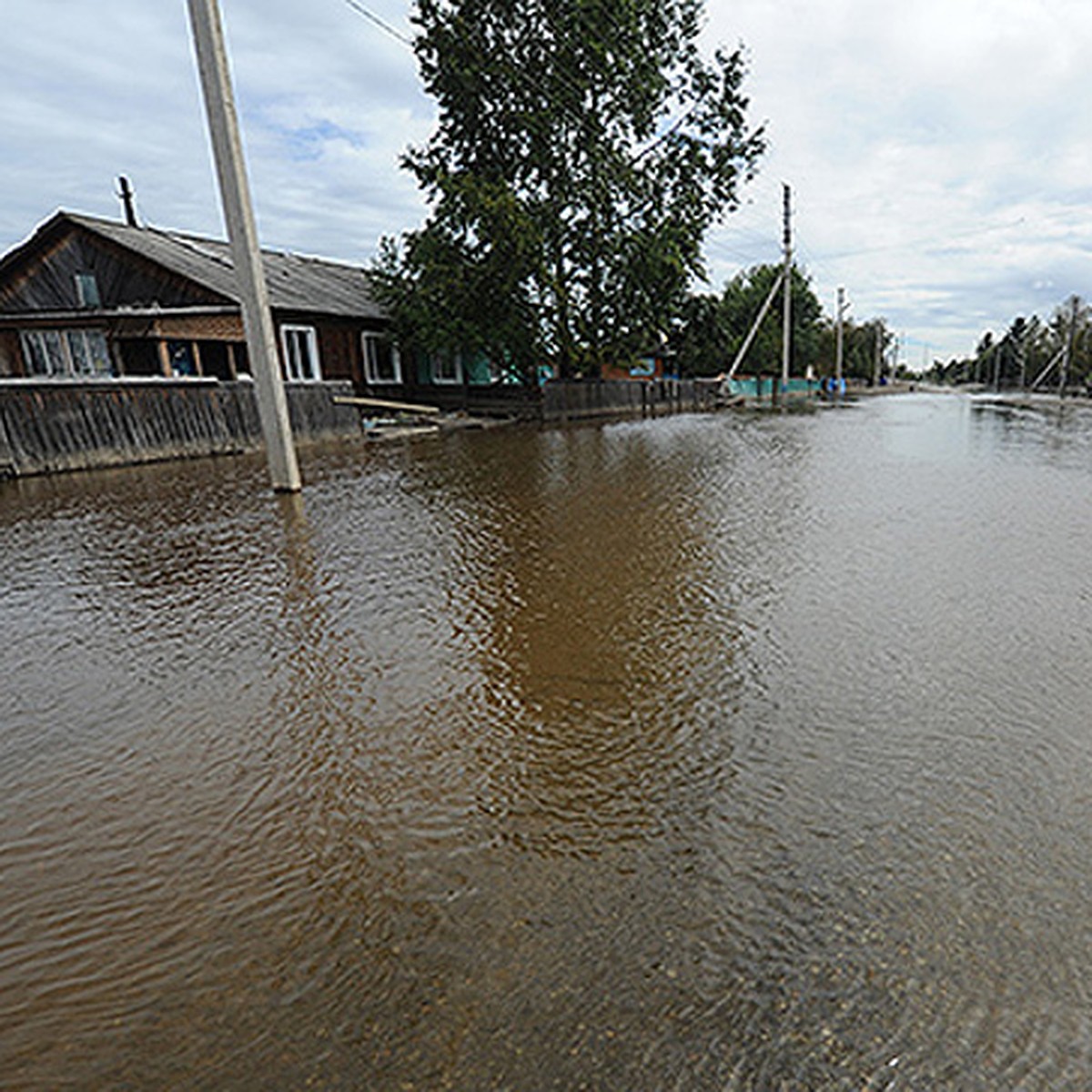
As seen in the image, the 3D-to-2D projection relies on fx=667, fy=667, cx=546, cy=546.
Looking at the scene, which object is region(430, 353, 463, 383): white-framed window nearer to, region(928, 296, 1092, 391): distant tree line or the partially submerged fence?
the partially submerged fence

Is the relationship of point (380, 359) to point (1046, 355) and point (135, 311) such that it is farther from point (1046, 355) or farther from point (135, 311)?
point (1046, 355)

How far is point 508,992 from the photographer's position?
1439mm

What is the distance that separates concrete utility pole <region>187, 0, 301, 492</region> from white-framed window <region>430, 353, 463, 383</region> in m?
16.2

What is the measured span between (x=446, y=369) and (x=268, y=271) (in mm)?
6441

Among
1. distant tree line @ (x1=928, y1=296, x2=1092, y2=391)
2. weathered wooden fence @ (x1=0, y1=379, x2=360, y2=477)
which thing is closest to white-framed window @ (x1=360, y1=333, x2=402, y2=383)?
weathered wooden fence @ (x1=0, y1=379, x2=360, y2=477)

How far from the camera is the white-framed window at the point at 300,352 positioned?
61.0ft

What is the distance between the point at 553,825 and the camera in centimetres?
198

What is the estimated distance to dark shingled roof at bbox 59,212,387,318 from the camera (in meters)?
17.4

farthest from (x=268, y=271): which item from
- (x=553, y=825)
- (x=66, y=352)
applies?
(x=553, y=825)

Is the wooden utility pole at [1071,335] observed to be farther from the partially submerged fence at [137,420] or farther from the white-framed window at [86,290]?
the white-framed window at [86,290]

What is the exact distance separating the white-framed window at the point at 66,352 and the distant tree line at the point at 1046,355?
56.4m

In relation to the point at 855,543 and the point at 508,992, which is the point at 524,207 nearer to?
the point at 855,543

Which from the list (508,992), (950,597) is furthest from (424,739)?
(950,597)

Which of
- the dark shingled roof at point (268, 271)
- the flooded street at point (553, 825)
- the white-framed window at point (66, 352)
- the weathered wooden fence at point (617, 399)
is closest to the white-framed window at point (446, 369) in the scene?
the dark shingled roof at point (268, 271)
